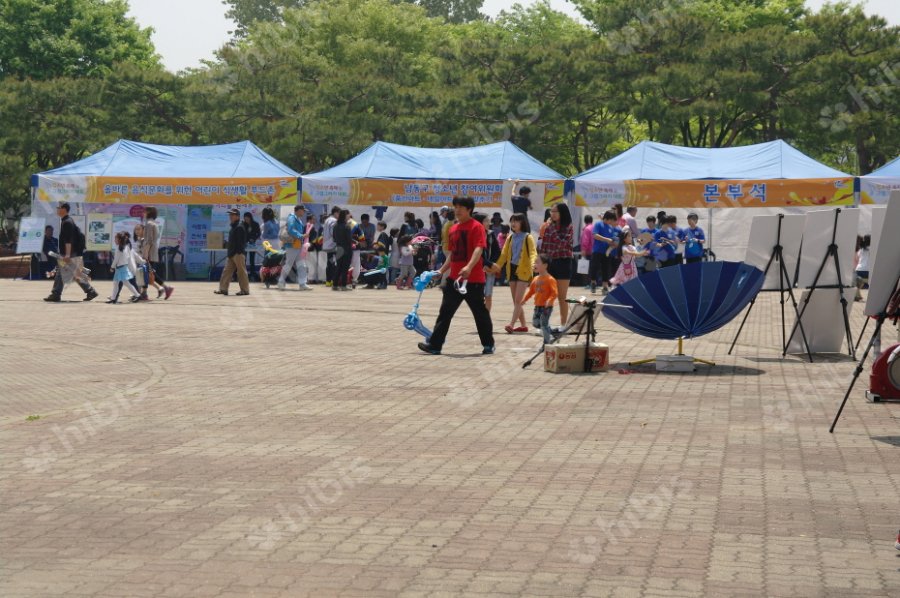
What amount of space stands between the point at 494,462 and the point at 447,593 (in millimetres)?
2860

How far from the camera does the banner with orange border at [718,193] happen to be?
102ft

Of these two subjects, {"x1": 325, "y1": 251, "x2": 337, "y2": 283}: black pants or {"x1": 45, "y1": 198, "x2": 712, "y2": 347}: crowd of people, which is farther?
{"x1": 325, "y1": 251, "x2": 337, "y2": 283}: black pants

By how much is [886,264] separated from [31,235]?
26.6 metres

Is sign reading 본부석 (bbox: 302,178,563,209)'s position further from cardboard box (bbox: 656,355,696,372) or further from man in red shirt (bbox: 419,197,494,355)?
cardboard box (bbox: 656,355,696,372)

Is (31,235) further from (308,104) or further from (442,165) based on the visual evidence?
(308,104)

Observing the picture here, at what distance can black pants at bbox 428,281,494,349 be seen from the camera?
14445mm

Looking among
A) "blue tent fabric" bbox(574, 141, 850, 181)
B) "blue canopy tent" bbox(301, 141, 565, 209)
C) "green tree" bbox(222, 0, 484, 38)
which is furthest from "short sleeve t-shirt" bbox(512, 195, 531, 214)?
"green tree" bbox(222, 0, 484, 38)

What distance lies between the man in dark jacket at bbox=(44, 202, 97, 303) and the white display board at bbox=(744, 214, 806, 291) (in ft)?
40.8

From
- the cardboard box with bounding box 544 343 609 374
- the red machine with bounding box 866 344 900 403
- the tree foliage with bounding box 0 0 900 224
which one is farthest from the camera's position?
the tree foliage with bounding box 0 0 900 224

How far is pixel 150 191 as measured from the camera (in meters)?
32.7

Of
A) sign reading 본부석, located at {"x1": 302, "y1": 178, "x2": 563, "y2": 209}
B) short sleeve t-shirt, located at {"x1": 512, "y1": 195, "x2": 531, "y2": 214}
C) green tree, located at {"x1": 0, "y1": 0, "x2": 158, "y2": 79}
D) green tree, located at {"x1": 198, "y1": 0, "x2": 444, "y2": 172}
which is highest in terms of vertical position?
green tree, located at {"x1": 0, "y1": 0, "x2": 158, "y2": 79}

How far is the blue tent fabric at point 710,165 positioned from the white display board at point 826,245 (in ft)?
54.6

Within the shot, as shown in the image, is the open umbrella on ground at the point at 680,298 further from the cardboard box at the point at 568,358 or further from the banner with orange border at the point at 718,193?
the banner with orange border at the point at 718,193

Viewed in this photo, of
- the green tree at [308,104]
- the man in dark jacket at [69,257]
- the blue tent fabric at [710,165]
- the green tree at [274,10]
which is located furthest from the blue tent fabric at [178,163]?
the green tree at [274,10]
